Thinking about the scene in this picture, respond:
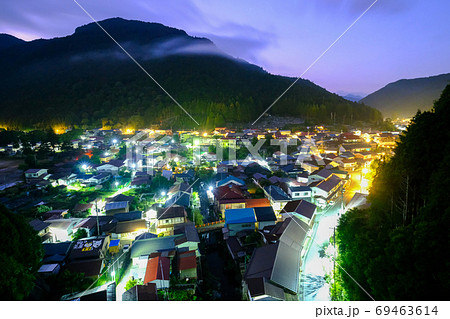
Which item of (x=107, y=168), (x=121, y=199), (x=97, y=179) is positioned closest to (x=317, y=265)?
(x=121, y=199)

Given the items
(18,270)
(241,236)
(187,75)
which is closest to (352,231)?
(241,236)

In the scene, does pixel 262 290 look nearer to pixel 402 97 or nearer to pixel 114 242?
pixel 114 242

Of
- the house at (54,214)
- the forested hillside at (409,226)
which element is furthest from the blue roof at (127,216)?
the forested hillside at (409,226)

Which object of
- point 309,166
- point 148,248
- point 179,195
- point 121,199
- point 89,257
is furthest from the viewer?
point 309,166

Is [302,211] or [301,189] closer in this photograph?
[302,211]

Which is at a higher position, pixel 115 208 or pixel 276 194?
pixel 276 194

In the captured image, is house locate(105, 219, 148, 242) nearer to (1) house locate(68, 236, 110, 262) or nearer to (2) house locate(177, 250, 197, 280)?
(1) house locate(68, 236, 110, 262)
